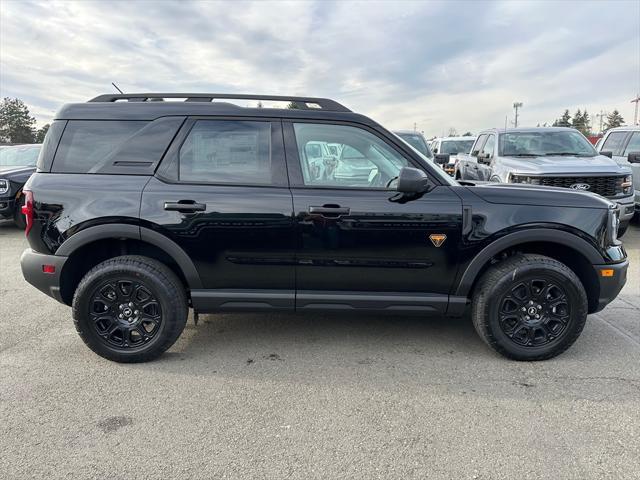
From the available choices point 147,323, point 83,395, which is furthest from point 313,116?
point 83,395

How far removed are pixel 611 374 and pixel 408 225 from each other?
1791mm

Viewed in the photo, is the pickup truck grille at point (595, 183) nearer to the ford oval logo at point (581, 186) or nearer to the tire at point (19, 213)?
the ford oval logo at point (581, 186)

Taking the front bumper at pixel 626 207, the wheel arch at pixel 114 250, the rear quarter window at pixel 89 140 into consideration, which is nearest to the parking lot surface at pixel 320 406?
the wheel arch at pixel 114 250

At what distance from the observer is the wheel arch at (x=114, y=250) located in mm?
3203

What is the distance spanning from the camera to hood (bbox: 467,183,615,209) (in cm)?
322

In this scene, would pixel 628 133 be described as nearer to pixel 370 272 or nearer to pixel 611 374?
pixel 611 374

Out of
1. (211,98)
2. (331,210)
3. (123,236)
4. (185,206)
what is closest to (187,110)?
(211,98)

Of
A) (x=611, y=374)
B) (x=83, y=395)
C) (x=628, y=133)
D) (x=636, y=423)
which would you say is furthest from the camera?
(x=628, y=133)

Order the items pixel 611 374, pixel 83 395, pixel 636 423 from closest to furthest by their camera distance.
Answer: pixel 636 423 → pixel 83 395 → pixel 611 374

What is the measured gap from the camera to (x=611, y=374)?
3.15 meters

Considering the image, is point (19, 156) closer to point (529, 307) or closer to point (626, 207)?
point (529, 307)

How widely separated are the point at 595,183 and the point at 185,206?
640cm

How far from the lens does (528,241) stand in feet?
10.5

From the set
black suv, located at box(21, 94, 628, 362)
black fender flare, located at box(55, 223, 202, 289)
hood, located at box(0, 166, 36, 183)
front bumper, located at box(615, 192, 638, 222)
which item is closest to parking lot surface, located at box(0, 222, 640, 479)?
black suv, located at box(21, 94, 628, 362)
